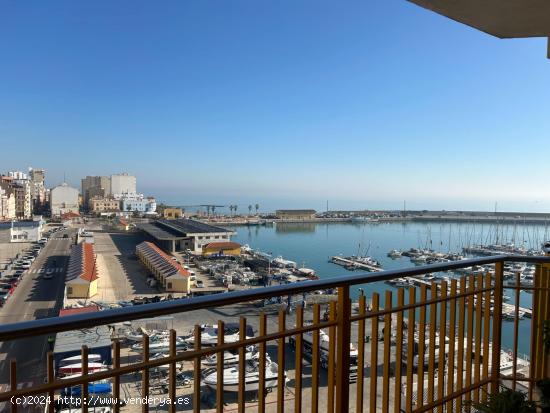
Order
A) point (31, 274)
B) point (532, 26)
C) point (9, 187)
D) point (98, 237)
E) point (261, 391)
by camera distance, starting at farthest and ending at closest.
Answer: point (9, 187) < point (98, 237) < point (31, 274) < point (532, 26) < point (261, 391)

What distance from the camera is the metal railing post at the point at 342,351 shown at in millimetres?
1172

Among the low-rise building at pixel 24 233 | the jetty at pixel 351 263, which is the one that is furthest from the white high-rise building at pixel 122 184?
the jetty at pixel 351 263

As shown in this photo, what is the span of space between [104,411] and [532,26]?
2207 mm

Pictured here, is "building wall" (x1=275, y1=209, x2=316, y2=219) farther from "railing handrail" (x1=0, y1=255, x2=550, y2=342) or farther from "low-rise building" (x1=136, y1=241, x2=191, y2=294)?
"railing handrail" (x1=0, y1=255, x2=550, y2=342)

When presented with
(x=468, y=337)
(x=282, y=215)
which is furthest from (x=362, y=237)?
(x=468, y=337)

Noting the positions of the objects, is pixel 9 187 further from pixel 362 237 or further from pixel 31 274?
pixel 362 237

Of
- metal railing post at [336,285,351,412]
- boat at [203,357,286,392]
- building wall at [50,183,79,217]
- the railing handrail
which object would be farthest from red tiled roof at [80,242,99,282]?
building wall at [50,183,79,217]

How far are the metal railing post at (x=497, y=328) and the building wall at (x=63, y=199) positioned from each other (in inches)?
2332

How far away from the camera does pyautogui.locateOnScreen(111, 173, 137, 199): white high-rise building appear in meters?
74.0

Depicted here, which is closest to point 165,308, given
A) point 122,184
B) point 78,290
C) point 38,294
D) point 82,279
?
point 78,290

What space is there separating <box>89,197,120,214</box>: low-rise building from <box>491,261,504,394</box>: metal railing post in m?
62.7

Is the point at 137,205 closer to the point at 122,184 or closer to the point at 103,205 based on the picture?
the point at 103,205

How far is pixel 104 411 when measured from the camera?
1372 mm

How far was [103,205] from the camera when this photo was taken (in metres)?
60.7
